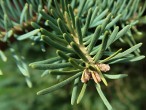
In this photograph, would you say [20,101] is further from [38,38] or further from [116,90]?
[38,38]

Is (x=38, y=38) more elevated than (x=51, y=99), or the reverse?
(x=38, y=38)

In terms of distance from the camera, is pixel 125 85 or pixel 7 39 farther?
pixel 125 85

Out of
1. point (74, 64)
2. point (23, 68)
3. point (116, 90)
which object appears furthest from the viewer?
point (116, 90)

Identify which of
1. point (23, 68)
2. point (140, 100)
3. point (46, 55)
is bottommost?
point (140, 100)

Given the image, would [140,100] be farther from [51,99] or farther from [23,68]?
[23,68]

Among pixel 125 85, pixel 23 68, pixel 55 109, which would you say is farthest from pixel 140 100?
pixel 23 68

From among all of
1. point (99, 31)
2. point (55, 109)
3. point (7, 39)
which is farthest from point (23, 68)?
point (55, 109)

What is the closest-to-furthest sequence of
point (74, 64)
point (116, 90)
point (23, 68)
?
point (74, 64)
point (23, 68)
point (116, 90)
